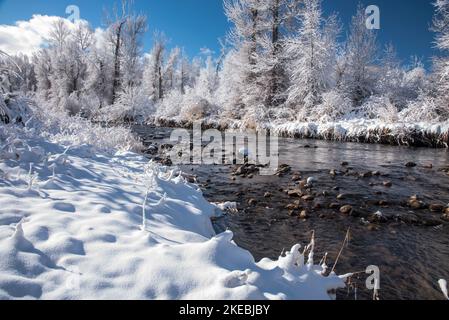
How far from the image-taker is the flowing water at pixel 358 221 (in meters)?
3.07

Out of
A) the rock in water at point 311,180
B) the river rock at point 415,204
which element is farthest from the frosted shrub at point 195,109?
the river rock at point 415,204

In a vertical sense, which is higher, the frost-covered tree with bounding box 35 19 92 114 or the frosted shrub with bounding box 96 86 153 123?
the frost-covered tree with bounding box 35 19 92 114

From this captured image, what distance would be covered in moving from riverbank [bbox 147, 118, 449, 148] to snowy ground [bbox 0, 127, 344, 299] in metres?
12.3

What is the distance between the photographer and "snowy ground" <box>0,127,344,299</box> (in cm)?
174

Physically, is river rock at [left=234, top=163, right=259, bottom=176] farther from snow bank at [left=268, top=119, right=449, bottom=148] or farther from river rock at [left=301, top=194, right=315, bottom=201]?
snow bank at [left=268, top=119, right=449, bottom=148]

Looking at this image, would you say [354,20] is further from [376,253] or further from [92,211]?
[92,211]

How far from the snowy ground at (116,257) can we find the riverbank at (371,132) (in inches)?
484

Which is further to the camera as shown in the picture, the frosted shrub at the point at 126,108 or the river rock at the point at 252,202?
the frosted shrub at the point at 126,108

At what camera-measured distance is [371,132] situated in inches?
531

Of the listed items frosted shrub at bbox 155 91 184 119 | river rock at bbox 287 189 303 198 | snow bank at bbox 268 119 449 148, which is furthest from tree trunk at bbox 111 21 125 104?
river rock at bbox 287 189 303 198

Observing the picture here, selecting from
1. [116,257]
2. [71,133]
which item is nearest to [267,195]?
[116,257]

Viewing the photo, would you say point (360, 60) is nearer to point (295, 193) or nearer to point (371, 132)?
point (371, 132)

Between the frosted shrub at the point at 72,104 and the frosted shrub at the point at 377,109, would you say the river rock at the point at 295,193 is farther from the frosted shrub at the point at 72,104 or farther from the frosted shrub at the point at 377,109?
the frosted shrub at the point at 72,104
